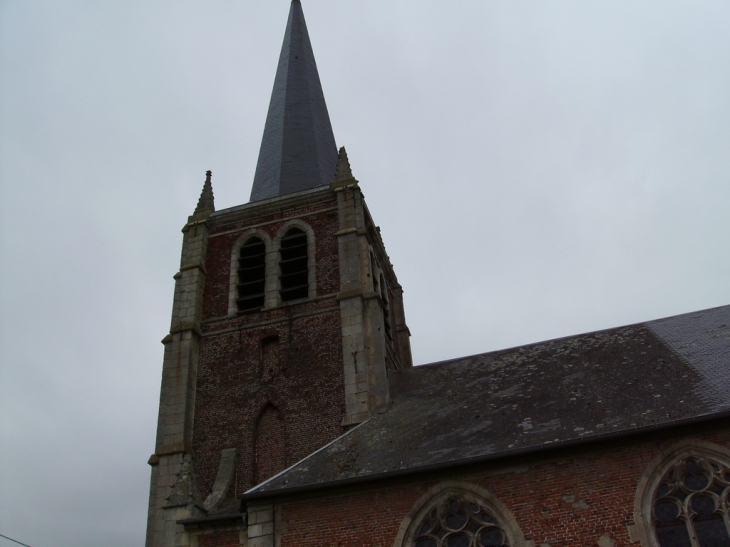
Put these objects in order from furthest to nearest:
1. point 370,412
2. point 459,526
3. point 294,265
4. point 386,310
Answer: point 386,310
point 294,265
point 370,412
point 459,526

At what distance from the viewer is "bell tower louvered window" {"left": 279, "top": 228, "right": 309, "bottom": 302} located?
55.6ft

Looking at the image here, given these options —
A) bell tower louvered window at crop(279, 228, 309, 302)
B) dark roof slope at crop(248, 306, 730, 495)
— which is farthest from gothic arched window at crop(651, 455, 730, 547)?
bell tower louvered window at crop(279, 228, 309, 302)

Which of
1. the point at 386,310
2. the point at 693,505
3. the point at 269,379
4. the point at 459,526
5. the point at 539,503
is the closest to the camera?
the point at 693,505

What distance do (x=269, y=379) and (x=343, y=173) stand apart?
20.1 feet

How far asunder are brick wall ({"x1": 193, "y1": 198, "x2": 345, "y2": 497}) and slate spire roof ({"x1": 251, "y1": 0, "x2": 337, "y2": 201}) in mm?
2938

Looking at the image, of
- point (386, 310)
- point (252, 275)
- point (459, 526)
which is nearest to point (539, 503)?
point (459, 526)

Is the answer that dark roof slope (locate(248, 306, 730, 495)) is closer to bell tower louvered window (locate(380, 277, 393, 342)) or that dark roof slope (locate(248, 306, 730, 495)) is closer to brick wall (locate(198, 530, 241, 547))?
brick wall (locate(198, 530, 241, 547))

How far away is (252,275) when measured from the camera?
17.7 meters

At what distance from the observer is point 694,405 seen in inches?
406

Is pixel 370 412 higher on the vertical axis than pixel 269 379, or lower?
lower

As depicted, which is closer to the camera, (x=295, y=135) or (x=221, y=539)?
(x=221, y=539)

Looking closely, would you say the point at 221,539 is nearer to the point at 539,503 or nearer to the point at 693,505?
the point at 539,503

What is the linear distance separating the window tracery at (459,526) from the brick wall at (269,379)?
148 inches

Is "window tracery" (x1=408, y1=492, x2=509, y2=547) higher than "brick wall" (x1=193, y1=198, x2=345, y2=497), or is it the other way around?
"brick wall" (x1=193, y1=198, x2=345, y2=497)
